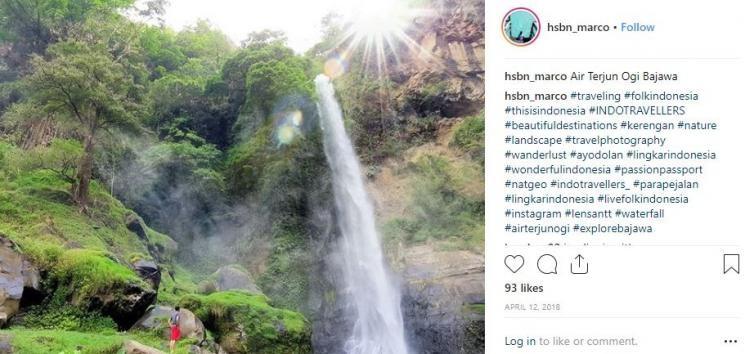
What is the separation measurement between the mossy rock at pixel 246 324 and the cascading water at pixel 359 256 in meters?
3.60

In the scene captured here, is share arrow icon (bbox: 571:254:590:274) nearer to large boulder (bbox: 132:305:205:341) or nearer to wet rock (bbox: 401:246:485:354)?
large boulder (bbox: 132:305:205:341)

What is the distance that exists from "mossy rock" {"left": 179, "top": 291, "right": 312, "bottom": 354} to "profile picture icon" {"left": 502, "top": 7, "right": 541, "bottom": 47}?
25.7 feet

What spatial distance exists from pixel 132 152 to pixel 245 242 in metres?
4.06

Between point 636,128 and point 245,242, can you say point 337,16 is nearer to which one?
point 245,242

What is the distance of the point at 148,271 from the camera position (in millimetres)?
10539

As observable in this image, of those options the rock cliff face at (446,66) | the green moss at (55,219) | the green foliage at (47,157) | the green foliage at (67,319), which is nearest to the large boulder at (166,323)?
the green foliage at (67,319)

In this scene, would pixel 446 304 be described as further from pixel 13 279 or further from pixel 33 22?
pixel 33 22

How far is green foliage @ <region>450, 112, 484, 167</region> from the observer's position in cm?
1927

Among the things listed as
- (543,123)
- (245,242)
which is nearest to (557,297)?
(543,123)

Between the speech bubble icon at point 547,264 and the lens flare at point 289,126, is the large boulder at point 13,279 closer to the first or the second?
the speech bubble icon at point 547,264

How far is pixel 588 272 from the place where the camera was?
3.81 meters

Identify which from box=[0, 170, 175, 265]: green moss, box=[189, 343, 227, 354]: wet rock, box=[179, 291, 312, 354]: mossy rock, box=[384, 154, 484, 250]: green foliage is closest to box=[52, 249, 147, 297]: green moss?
box=[0, 170, 175, 265]: green moss

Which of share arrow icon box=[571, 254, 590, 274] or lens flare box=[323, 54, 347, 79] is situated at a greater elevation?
lens flare box=[323, 54, 347, 79]

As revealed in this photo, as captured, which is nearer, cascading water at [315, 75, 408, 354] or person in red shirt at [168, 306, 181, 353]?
person in red shirt at [168, 306, 181, 353]
